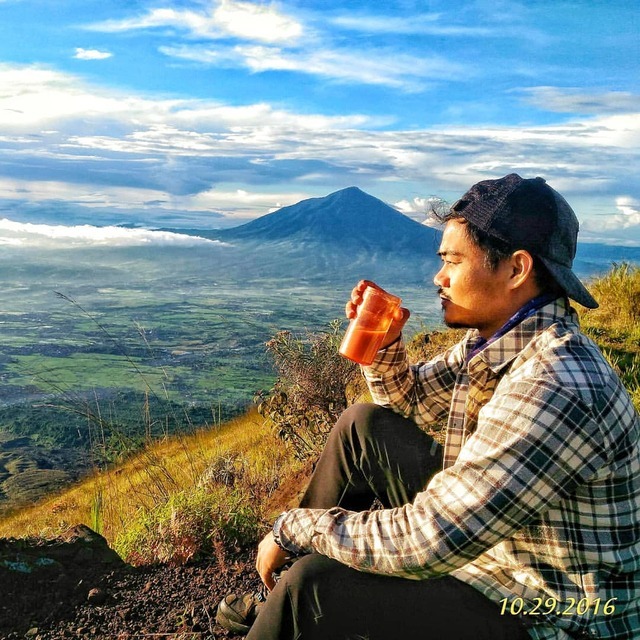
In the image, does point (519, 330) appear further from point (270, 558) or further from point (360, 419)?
point (270, 558)

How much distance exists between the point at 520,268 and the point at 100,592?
7.19 ft

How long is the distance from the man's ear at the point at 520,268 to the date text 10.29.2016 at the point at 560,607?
83cm

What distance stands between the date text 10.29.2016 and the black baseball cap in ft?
2.54

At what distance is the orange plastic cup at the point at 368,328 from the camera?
272cm

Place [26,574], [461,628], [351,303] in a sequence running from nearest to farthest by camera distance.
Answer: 1. [461,628]
2. [351,303]
3. [26,574]

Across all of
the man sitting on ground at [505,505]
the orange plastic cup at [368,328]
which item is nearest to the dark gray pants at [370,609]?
the man sitting on ground at [505,505]

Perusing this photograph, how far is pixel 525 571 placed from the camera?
6.14ft

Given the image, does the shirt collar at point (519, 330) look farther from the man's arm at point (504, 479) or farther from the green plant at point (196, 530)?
the green plant at point (196, 530)

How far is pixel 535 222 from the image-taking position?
2.12 meters

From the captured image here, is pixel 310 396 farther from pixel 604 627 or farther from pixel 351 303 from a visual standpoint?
pixel 604 627

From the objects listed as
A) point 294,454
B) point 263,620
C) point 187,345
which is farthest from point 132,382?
point 263,620

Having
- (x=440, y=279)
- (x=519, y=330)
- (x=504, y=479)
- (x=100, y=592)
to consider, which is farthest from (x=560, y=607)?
(x=100, y=592)

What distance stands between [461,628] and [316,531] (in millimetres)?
433

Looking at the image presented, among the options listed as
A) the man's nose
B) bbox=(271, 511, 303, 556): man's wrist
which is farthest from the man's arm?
the man's nose
